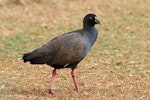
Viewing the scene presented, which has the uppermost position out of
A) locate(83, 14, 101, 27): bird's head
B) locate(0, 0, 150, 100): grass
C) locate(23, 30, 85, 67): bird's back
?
locate(83, 14, 101, 27): bird's head

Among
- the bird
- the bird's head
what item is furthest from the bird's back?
the bird's head

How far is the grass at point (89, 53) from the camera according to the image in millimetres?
8070

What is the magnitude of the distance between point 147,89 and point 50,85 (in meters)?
1.52

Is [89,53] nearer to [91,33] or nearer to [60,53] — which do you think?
[91,33]

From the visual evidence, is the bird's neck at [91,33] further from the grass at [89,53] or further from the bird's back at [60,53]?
the grass at [89,53]

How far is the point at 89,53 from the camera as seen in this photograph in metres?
10.7

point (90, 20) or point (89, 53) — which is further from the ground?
point (90, 20)

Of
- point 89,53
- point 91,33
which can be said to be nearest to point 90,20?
point 91,33

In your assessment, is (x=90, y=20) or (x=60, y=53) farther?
(x=90, y=20)

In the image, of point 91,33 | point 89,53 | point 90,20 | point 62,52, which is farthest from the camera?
point 89,53

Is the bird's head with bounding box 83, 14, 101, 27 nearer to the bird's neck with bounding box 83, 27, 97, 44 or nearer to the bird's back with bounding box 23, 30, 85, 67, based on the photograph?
the bird's neck with bounding box 83, 27, 97, 44

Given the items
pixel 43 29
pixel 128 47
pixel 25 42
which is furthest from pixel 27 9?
pixel 128 47

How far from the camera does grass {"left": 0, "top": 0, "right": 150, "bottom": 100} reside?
8070 millimetres

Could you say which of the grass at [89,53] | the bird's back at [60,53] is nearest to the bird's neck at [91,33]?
the bird's back at [60,53]
